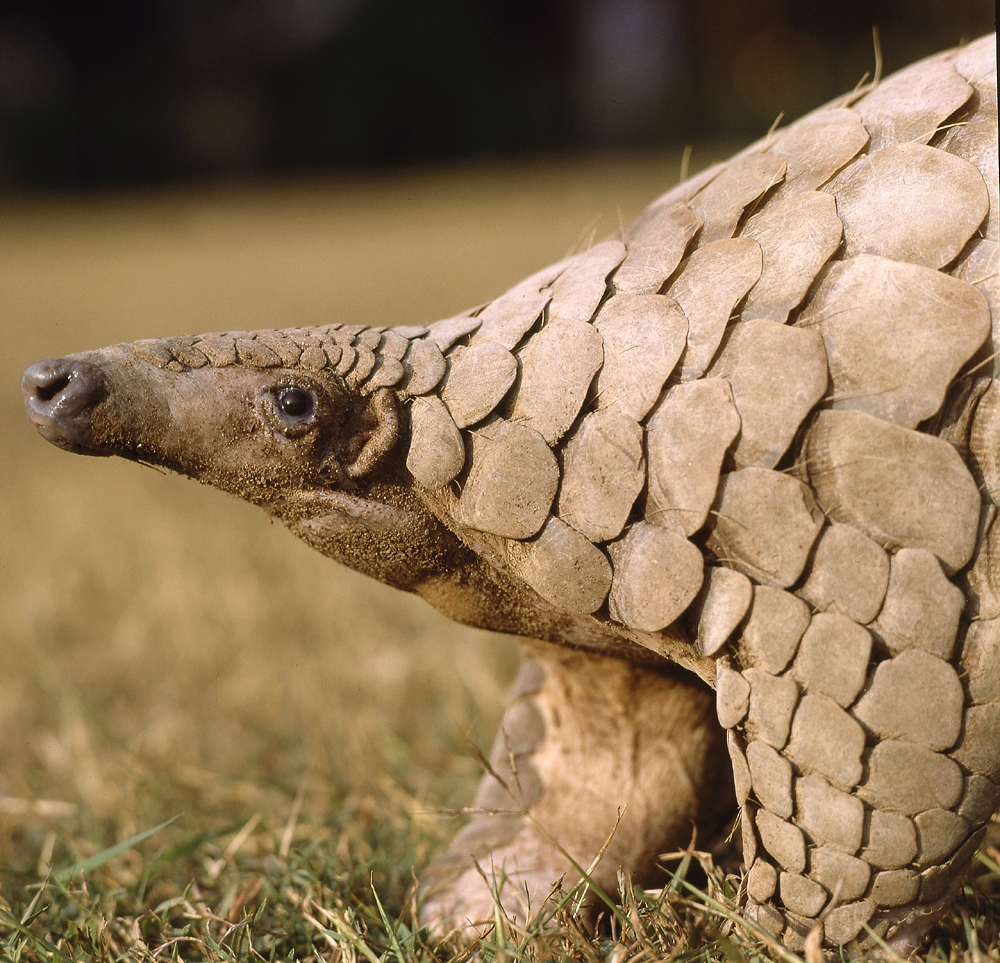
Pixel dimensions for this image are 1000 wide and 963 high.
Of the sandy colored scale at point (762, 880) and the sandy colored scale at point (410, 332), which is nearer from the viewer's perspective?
the sandy colored scale at point (762, 880)

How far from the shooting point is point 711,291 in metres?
1.34

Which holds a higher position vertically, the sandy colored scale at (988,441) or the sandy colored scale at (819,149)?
the sandy colored scale at (819,149)

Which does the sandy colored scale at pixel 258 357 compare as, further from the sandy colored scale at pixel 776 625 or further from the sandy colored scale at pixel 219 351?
the sandy colored scale at pixel 776 625

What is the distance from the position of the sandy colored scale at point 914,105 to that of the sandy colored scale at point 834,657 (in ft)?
1.93

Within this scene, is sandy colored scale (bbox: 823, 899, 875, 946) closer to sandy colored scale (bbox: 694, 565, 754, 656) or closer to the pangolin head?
sandy colored scale (bbox: 694, 565, 754, 656)

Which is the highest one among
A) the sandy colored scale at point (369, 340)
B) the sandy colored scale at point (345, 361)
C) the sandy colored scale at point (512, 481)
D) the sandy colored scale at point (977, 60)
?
the sandy colored scale at point (977, 60)

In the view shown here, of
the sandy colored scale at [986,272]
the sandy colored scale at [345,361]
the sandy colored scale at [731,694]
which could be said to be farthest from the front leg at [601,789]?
the sandy colored scale at [986,272]

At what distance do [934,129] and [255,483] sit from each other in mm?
936

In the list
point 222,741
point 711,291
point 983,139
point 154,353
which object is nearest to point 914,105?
point 983,139

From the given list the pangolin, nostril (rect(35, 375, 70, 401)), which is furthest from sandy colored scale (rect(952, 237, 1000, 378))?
nostril (rect(35, 375, 70, 401))

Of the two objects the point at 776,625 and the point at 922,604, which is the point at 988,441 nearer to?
the point at 922,604

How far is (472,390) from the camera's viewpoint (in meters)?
1.38

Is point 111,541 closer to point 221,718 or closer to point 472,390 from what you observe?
point 221,718

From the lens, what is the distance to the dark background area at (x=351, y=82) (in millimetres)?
A: 12906
